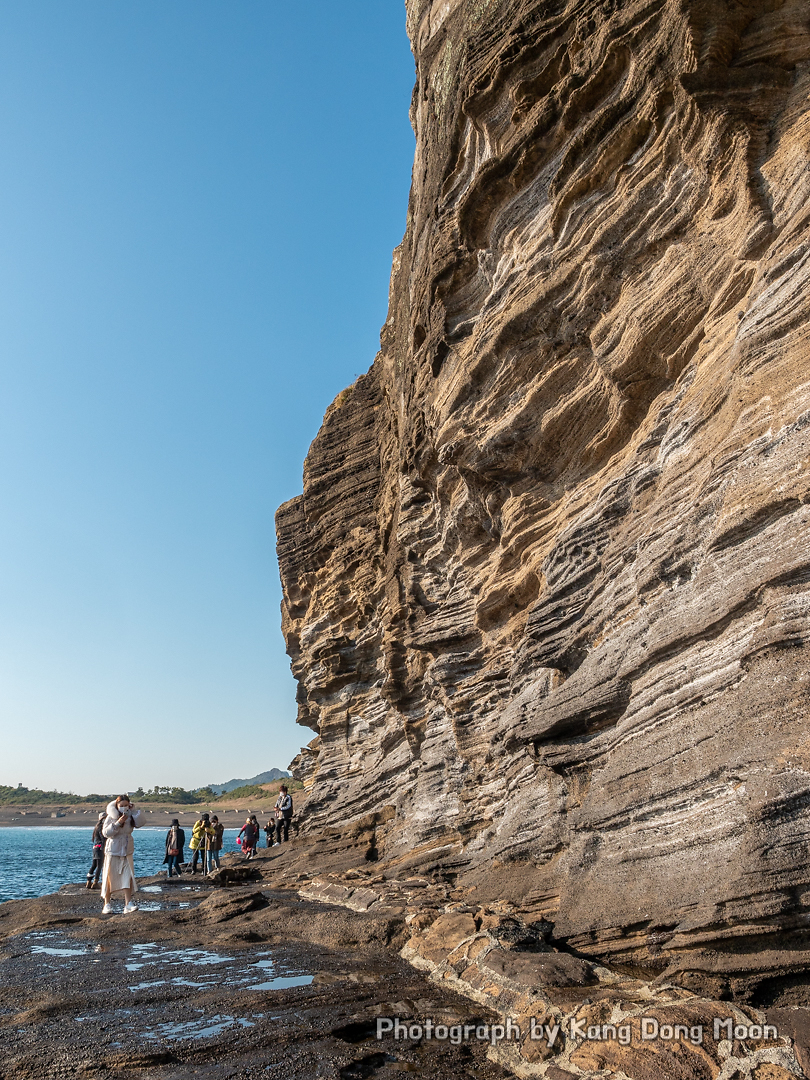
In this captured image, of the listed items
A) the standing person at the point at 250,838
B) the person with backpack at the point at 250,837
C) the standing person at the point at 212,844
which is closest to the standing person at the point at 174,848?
the standing person at the point at 212,844

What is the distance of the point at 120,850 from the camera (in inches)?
568

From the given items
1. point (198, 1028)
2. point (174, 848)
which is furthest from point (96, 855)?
point (198, 1028)

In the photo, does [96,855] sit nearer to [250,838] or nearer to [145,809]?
[250,838]

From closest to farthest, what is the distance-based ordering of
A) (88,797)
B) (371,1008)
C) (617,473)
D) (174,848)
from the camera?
(371,1008) → (617,473) → (174,848) → (88,797)

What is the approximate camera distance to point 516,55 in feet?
43.8

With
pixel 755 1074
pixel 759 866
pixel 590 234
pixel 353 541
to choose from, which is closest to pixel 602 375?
pixel 590 234

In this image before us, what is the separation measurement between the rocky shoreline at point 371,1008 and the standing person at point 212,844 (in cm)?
1436

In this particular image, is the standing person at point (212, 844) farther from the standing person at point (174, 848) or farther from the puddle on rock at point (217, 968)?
the puddle on rock at point (217, 968)

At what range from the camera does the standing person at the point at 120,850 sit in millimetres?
14180

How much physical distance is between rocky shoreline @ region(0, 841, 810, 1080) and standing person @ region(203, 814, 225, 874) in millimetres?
14359

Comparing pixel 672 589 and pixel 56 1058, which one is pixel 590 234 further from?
pixel 56 1058

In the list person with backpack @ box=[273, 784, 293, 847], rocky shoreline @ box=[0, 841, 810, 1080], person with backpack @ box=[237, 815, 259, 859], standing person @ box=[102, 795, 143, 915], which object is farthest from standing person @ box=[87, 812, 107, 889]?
person with backpack @ box=[237, 815, 259, 859]

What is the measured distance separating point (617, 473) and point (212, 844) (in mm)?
22818

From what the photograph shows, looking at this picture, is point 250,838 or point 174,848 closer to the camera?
point 174,848
